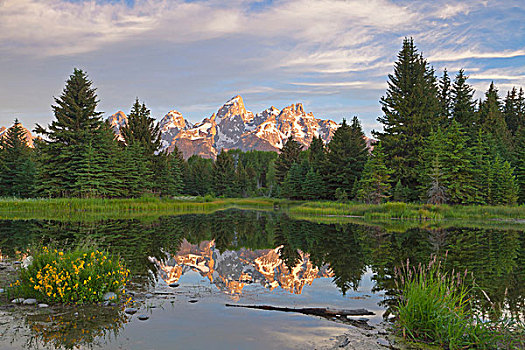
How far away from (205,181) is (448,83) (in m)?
64.8

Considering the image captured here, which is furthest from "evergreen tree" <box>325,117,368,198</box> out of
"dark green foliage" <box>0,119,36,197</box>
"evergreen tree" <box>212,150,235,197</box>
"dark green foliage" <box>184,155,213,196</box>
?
"dark green foliage" <box>184,155,213,196</box>

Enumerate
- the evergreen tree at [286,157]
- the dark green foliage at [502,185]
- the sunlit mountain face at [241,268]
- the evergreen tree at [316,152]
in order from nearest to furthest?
the sunlit mountain face at [241,268] → the dark green foliage at [502,185] → the evergreen tree at [316,152] → the evergreen tree at [286,157]

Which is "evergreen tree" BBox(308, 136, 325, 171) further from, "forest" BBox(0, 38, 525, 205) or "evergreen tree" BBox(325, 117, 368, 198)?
"evergreen tree" BBox(325, 117, 368, 198)

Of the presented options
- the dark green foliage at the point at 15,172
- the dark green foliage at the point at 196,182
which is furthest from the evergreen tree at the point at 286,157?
the dark green foliage at the point at 15,172

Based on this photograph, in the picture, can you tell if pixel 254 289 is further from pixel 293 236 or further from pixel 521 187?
pixel 521 187

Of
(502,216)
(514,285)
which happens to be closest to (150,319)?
(514,285)

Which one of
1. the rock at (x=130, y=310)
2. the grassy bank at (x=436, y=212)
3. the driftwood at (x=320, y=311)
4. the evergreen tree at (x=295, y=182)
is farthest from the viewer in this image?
the evergreen tree at (x=295, y=182)

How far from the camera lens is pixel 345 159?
187ft

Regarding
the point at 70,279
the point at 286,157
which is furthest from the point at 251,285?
the point at 286,157

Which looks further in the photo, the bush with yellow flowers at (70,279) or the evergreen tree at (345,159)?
the evergreen tree at (345,159)

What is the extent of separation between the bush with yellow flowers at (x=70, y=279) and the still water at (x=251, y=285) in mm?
449

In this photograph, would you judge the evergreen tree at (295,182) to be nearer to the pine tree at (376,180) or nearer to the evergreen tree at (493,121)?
the pine tree at (376,180)

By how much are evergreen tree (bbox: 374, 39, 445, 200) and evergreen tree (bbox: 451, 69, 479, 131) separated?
12.9ft

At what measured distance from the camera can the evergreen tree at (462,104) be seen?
53.8m
